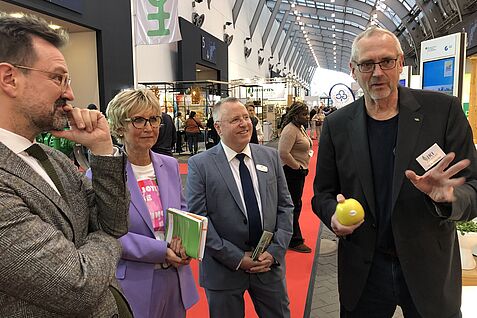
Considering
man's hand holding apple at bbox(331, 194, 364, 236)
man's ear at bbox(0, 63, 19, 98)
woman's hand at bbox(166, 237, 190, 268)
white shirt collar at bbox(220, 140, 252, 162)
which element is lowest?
woman's hand at bbox(166, 237, 190, 268)

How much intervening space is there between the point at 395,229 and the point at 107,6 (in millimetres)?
10537

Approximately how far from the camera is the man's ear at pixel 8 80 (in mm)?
949

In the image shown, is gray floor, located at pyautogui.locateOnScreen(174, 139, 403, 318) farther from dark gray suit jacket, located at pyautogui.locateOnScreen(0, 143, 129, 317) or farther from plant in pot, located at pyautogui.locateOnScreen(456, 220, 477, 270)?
dark gray suit jacket, located at pyautogui.locateOnScreen(0, 143, 129, 317)

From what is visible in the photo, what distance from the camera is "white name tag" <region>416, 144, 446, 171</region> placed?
1464 mm

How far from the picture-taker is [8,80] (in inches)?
37.7

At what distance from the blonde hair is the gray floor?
2.18 metres

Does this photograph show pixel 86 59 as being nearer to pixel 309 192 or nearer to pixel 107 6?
pixel 107 6

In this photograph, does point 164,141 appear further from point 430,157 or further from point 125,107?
point 430,157

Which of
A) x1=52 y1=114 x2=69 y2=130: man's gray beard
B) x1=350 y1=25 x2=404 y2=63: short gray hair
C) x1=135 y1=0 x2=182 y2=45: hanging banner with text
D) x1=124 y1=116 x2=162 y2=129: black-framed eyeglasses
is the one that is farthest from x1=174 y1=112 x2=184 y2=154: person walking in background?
x1=52 y1=114 x2=69 y2=130: man's gray beard

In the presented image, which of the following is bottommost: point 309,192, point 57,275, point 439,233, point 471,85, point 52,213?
point 309,192

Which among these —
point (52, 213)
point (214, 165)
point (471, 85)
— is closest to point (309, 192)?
point (214, 165)

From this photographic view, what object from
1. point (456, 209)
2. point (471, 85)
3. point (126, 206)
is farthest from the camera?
point (471, 85)

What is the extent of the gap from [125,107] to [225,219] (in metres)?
0.79

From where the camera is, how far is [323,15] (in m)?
33.4
